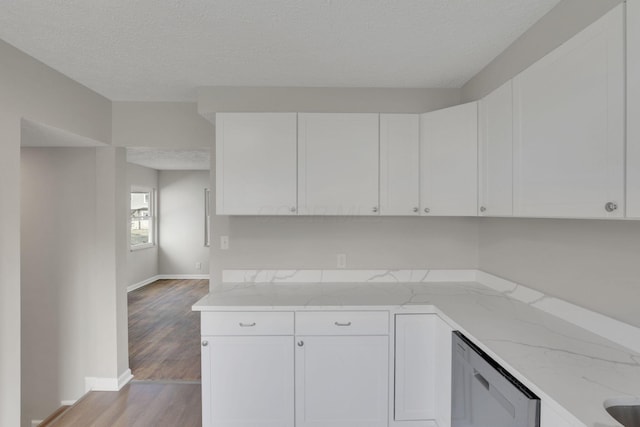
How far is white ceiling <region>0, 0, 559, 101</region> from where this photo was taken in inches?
59.4

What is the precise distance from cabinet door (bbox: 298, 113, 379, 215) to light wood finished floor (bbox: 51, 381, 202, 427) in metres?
1.78

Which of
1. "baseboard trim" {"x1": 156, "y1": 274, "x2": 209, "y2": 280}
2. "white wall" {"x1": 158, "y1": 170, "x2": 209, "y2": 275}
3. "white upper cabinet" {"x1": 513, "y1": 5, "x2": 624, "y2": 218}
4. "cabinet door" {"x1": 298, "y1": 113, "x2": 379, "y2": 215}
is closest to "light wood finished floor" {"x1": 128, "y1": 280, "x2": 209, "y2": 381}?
"baseboard trim" {"x1": 156, "y1": 274, "x2": 209, "y2": 280}

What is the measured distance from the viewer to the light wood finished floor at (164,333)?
304cm

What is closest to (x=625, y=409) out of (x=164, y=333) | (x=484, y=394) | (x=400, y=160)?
(x=484, y=394)

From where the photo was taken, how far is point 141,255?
626 cm

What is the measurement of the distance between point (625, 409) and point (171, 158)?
5642mm

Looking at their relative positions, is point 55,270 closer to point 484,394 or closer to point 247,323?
point 247,323

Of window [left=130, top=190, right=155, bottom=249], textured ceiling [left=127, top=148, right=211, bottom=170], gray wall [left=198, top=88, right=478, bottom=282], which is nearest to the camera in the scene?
gray wall [left=198, top=88, right=478, bottom=282]

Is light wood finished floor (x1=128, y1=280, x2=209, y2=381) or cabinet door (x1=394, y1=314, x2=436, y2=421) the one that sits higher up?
cabinet door (x1=394, y1=314, x2=436, y2=421)

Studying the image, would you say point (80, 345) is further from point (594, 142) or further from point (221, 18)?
point (594, 142)

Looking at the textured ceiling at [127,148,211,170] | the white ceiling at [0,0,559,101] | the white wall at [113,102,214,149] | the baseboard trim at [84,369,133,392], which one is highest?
the white ceiling at [0,0,559,101]

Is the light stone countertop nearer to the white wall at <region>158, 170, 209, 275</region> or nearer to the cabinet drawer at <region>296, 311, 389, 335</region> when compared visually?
the cabinet drawer at <region>296, 311, 389, 335</region>

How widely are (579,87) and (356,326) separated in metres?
1.57

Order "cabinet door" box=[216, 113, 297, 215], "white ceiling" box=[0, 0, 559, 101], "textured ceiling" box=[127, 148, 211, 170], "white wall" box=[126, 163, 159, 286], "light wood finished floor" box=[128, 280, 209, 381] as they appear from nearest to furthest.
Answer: "white ceiling" box=[0, 0, 559, 101], "cabinet door" box=[216, 113, 297, 215], "light wood finished floor" box=[128, 280, 209, 381], "textured ceiling" box=[127, 148, 211, 170], "white wall" box=[126, 163, 159, 286]
